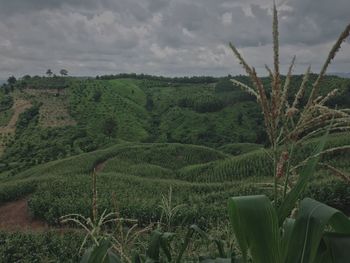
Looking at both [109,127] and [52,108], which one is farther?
[52,108]

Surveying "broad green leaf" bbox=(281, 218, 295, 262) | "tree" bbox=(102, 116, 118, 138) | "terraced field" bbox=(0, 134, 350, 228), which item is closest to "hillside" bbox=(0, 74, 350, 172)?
"tree" bbox=(102, 116, 118, 138)

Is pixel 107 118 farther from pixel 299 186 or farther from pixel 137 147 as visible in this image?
pixel 299 186

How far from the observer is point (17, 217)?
926 inches

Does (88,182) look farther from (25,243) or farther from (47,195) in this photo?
(25,243)

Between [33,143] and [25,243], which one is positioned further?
[33,143]

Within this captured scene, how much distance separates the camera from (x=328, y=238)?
5.67 feet

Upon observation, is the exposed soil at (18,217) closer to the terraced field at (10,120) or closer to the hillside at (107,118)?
the hillside at (107,118)

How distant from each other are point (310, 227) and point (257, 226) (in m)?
0.21

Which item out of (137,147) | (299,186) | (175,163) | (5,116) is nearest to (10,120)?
(5,116)

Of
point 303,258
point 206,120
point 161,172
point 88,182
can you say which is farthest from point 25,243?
point 206,120

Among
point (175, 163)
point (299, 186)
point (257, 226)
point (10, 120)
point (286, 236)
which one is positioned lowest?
point (10, 120)

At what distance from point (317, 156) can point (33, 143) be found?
55.4m

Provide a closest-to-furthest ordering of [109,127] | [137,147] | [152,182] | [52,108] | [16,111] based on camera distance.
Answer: [152,182]
[137,147]
[109,127]
[16,111]
[52,108]

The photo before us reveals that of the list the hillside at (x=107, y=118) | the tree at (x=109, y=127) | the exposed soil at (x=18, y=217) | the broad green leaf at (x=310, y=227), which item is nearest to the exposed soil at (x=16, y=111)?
the hillside at (x=107, y=118)
